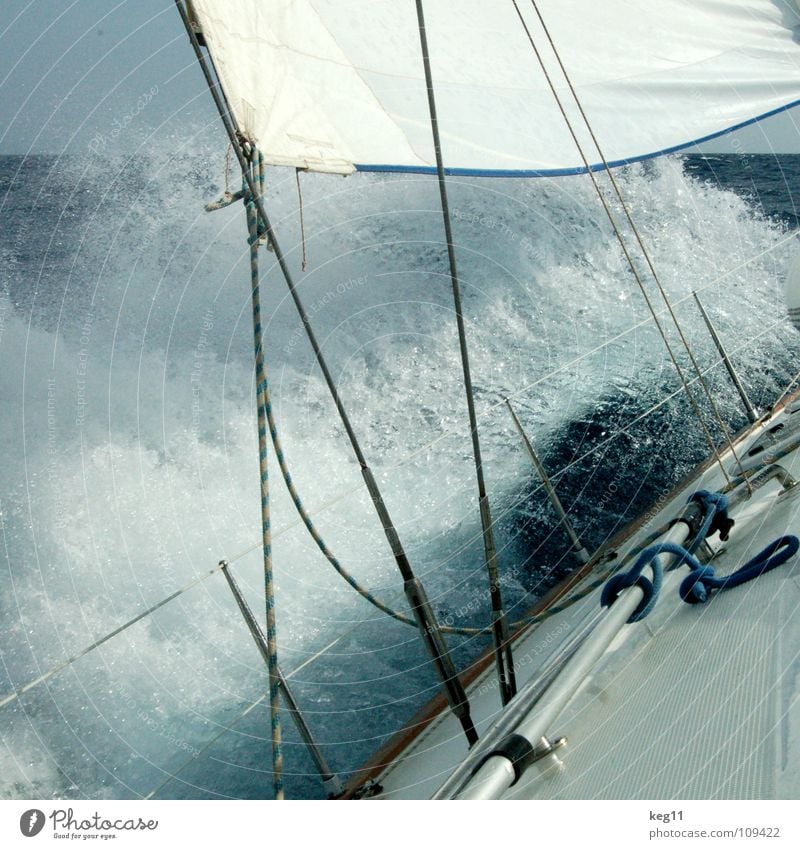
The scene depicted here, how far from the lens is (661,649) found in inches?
37.7

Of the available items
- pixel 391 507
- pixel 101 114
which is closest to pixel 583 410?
pixel 391 507

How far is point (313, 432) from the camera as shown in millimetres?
2697

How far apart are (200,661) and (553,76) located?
152cm

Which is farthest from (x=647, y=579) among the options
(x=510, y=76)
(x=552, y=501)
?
(x=510, y=76)

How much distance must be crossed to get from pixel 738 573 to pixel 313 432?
73.5 inches

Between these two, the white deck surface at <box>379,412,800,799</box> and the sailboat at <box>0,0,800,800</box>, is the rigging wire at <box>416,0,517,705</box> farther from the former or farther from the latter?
the white deck surface at <box>379,412,800,799</box>

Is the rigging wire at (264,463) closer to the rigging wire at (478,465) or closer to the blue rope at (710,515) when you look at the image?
the rigging wire at (478,465)

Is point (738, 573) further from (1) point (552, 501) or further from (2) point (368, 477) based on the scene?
(1) point (552, 501)

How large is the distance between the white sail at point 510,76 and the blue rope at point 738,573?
745mm

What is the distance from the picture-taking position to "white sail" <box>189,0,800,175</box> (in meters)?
1.26

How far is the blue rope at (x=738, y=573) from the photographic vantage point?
3.09 feet

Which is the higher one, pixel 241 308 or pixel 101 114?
pixel 101 114

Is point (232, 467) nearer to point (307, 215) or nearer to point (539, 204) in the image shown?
point (307, 215)

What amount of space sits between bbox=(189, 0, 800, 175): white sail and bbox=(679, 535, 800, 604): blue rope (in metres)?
0.74
